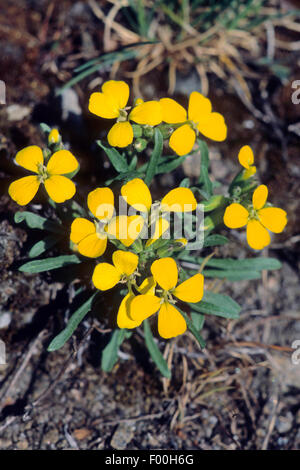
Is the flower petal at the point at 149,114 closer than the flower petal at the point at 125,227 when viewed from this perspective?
No

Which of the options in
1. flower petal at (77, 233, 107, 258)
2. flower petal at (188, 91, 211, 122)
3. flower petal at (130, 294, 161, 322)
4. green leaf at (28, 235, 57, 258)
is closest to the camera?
flower petal at (130, 294, 161, 322)

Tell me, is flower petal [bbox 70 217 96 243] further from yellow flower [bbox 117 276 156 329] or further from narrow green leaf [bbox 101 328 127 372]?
narrow green leaf [bbox 101 328 127 372]

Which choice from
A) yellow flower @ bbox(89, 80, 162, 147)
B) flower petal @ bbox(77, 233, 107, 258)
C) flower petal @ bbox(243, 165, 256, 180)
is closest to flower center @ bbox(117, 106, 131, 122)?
yellow flower @ bbox(89, 80, 162, 147)

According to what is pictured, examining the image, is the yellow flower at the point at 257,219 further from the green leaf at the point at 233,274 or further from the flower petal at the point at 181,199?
the green leaf at the point at 233,274

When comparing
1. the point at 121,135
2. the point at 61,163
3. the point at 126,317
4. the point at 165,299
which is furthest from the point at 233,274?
the point at 61,163

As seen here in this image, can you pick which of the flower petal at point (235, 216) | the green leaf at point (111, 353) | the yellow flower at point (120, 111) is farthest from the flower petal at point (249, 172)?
the green leaf at point (111, 353)

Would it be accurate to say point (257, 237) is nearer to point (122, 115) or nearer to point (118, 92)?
point (122, 115)

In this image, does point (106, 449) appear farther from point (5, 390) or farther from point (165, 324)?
point (165, 324)
